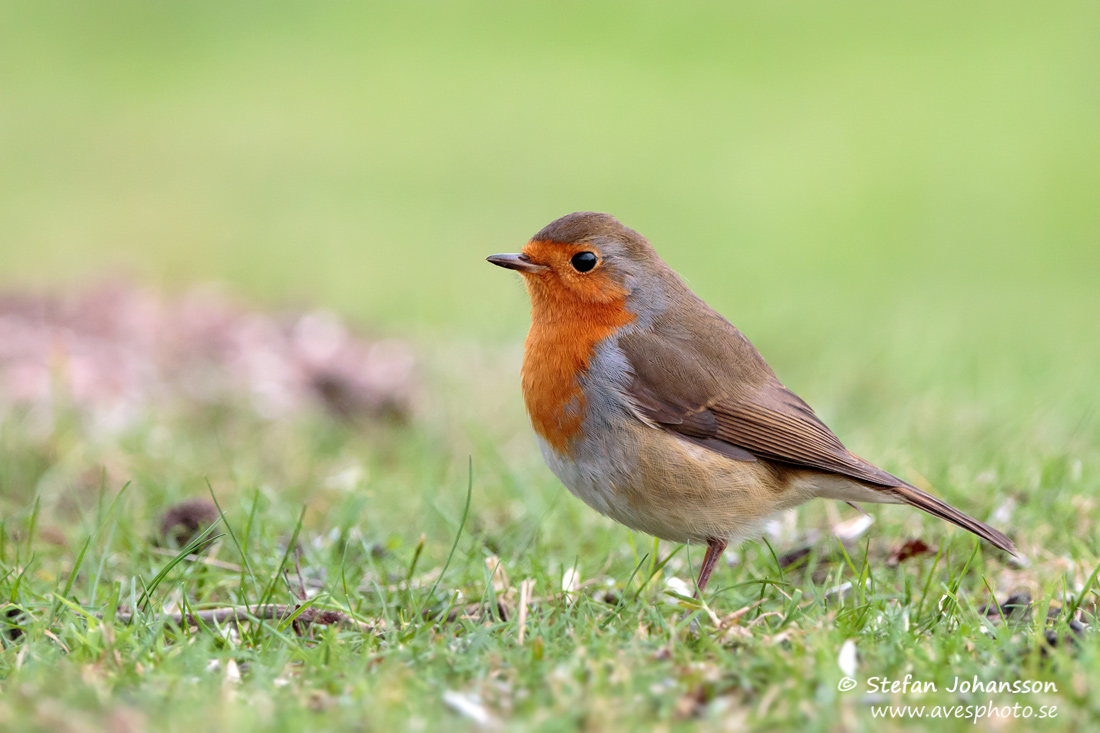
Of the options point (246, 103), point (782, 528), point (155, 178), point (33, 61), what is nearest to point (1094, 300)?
point (782, 528)

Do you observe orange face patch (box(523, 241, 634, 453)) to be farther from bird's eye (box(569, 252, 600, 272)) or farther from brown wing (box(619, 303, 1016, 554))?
brown wing (box(619, 303, 1016, 554))

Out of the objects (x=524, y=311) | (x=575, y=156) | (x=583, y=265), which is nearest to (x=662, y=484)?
(x=583, y=265)

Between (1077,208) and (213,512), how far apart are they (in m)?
13.0

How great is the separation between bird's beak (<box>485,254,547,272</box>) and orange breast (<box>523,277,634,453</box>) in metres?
0.05

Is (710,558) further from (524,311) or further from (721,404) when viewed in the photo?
(524,311)

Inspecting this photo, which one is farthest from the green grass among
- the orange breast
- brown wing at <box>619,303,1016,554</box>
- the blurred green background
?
the orange breast

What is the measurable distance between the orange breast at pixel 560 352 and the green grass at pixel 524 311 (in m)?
0.57


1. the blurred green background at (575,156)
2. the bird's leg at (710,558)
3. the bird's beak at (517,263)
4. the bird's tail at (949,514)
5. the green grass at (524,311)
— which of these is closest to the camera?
the green grass at (524,311)

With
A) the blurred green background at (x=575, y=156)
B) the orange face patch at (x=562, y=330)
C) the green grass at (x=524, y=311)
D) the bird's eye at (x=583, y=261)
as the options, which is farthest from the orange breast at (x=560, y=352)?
the blurred green background at (x=575, y=156)

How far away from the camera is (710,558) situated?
4371mm

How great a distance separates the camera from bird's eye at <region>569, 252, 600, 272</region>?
4664 millimetres

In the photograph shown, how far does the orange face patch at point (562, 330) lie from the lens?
4336 millimetres

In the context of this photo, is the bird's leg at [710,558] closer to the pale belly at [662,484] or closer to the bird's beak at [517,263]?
the pale belly at [662,484]

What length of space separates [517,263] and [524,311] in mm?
5181
